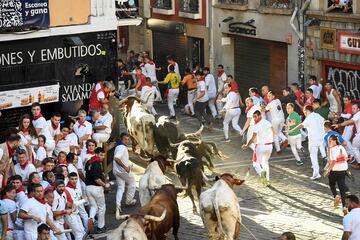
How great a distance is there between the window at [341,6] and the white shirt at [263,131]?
22.7ft

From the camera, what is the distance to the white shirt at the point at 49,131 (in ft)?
65.9

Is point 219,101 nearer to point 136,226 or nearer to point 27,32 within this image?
point 27,32

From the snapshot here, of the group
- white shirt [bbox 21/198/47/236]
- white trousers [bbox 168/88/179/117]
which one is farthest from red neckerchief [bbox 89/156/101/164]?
white trousers [bbox 168/88/179/117]

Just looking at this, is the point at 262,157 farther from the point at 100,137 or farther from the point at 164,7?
the point at 164,7

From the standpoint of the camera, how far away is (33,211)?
15.7 m

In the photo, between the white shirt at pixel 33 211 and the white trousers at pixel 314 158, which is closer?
the white shirt at pixel 33 211

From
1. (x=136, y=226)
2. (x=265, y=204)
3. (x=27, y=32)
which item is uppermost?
(x=27, y=32)

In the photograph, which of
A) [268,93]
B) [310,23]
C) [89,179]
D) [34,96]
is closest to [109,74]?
[34,96]

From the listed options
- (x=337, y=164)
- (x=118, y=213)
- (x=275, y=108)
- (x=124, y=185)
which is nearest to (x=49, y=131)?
(x=124, y=185)

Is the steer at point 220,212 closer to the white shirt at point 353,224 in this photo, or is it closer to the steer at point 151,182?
the steer at point 151,182

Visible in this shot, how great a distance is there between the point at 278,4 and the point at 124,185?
1195 centimetres

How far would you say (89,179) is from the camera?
59.8 ft

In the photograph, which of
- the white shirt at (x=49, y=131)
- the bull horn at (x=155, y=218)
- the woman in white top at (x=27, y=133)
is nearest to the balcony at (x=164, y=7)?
the white shirt at (x=49, y=131)

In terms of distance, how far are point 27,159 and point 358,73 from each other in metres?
11.7
